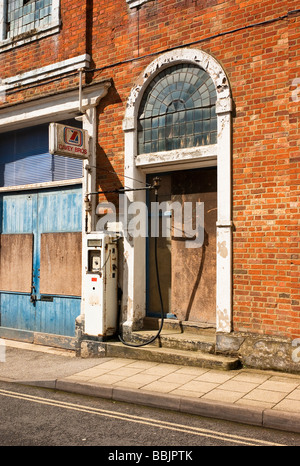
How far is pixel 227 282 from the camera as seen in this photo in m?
7.28

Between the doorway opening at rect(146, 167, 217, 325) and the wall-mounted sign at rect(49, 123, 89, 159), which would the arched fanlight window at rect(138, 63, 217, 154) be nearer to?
the doorway opening at rect(146, 167, 217, 325)

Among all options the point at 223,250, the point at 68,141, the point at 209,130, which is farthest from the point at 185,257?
the point at 68,141

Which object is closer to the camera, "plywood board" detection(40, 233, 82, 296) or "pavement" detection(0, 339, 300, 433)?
"pavement" detection(0, 339, 300, 433)

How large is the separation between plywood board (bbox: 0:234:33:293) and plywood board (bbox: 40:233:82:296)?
474 mm

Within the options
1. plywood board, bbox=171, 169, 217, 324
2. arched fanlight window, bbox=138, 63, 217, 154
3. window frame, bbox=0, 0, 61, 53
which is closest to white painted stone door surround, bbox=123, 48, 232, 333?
arched fanlight window, bbox=138, 63, 217, 154

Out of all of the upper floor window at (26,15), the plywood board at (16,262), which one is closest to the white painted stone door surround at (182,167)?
the plywood board at (16,262)

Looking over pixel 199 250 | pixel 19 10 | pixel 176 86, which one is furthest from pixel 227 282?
pixel 19 10

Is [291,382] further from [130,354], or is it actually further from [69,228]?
[69,228]

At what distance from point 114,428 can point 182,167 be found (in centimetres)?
457

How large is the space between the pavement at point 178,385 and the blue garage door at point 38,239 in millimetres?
1525

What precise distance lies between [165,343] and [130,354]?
0.62 metres

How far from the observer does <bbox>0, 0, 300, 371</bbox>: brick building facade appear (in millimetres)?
6891

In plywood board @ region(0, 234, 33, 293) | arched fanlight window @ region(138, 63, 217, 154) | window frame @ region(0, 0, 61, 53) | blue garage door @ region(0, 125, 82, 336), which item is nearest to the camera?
arched fanlight window @ region(138, 63, 217, 154)

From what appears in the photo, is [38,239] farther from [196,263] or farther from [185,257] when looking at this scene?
[196,263]
